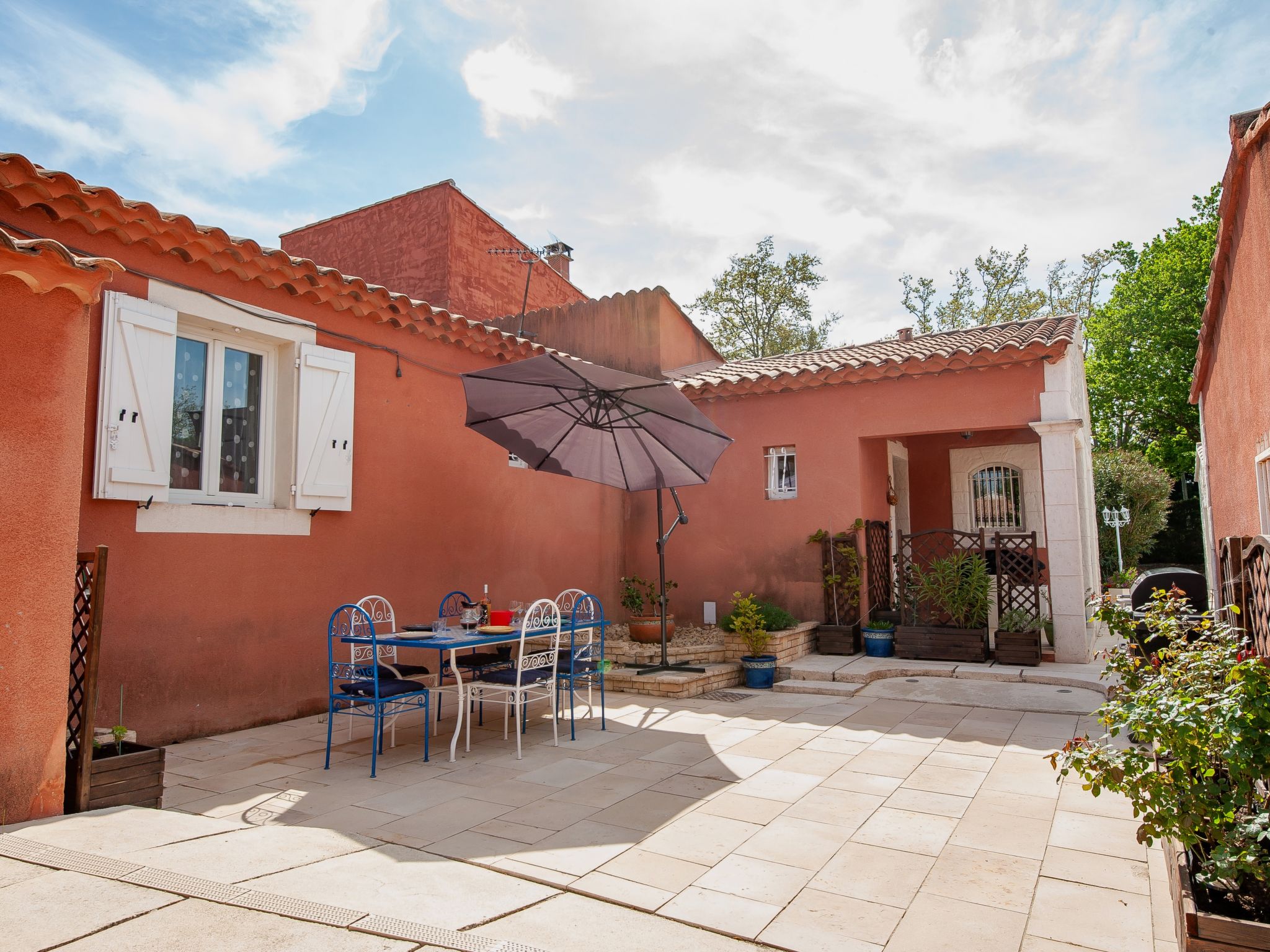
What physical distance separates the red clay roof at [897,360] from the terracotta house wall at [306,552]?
2.64 m

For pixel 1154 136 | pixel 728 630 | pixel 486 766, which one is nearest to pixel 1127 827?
pixel 486 766

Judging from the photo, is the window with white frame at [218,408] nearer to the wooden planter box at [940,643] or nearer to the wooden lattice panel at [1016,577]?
the wooden planter box at [940,643]

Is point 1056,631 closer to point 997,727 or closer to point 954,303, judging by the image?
point 997,727

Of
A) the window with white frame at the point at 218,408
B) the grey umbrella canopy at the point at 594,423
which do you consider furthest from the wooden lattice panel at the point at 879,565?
the window with white frame at the point at 218,408

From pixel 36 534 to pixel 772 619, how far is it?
657cm

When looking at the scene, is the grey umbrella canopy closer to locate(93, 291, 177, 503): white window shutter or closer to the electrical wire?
the electrical wire

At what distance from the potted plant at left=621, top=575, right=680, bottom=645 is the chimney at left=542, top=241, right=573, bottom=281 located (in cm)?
769

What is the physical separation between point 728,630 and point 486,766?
3884mm

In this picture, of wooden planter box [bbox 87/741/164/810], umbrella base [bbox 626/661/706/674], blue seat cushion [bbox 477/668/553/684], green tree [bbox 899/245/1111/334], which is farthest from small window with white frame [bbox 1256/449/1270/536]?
green tree [bbox 899/245/1111/334]

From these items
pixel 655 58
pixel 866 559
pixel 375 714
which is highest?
pixel 655 58

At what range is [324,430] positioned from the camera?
6.15 m

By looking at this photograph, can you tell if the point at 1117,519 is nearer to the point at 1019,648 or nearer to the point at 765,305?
the point at 1019,648

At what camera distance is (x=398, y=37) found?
6.89 m

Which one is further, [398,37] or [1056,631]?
[1056,631]
